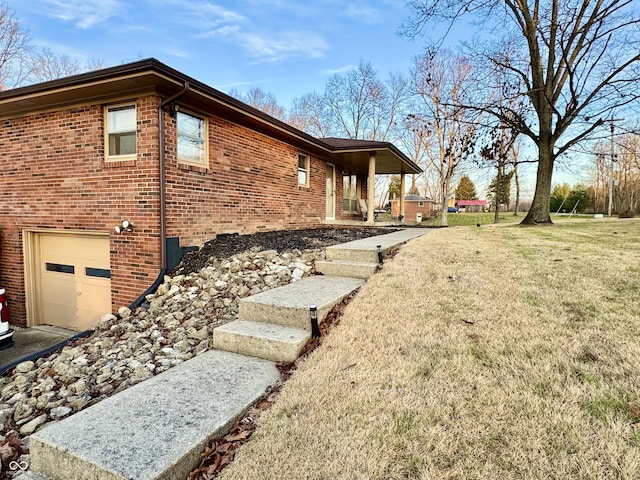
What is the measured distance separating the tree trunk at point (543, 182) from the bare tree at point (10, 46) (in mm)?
24731

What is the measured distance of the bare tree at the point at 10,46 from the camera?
17.4m

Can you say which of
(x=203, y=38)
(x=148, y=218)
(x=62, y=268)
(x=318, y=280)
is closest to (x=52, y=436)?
(x=318, y=280)

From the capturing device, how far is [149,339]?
4016mm

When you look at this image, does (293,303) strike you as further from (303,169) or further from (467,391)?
(303,169)

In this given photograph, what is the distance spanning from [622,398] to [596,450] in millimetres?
557

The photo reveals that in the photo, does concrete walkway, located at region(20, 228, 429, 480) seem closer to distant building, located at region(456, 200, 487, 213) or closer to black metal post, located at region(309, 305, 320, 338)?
black metal post, located at region(309, 305, 320, 338)

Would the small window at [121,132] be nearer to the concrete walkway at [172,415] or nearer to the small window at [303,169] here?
A: the concrete walkway at [172,415]

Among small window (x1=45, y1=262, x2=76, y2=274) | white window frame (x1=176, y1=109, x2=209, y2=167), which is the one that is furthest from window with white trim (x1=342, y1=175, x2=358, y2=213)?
small window (x1=45, y1=262, x2=76, y2=274)

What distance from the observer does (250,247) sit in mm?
6484

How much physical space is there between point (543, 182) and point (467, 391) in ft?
38.2

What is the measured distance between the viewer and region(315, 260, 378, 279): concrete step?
470cm

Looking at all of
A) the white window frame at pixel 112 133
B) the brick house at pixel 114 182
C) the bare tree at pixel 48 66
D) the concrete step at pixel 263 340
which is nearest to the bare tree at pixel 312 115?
the bare tree at pixel 48 66

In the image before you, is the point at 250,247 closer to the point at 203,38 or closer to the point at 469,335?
the point at 469,335

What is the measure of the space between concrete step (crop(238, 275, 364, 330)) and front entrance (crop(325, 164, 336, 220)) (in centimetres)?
910
